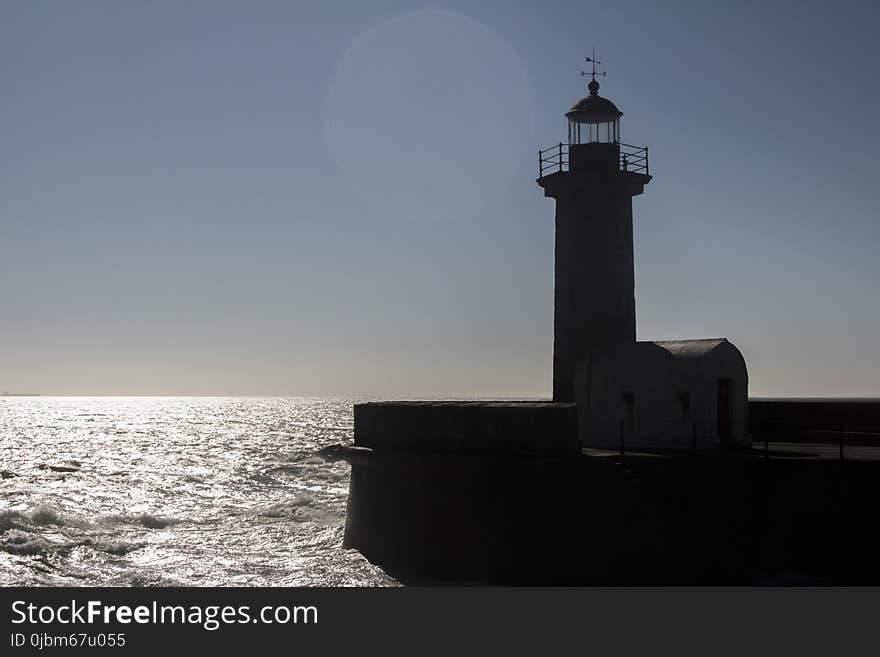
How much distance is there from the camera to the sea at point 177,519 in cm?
2031

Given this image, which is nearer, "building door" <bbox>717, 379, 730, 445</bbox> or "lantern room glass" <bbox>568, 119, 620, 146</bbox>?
"building door" <bbox>717, 379, 730, 445</bbox>

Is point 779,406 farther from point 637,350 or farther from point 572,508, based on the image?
point 572,508

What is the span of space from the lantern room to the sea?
37.3ft

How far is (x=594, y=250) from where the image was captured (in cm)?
2200

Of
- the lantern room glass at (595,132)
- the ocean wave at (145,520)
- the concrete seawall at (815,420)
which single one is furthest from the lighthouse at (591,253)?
the ocean wave at (145,520)

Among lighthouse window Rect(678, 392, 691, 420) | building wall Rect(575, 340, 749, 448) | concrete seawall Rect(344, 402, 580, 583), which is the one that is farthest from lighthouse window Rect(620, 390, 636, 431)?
concrete seawall Rect(344, 402, 580, 583)

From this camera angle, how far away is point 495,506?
52.8 ft

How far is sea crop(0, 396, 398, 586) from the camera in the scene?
2031 cm

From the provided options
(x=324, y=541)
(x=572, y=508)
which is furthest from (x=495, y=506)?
(x=324, y=541)

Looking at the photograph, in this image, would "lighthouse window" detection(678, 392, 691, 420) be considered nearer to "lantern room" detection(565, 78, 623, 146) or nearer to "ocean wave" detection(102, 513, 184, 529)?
"lantern room" detection(565, 78, 623, 146)

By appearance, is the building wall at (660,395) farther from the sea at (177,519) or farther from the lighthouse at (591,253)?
the sea at (177,519)

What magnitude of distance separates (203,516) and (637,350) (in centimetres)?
1766

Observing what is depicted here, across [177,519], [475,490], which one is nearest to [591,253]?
[475,490]

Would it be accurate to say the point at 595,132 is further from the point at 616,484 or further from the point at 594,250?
the point at 616,484
